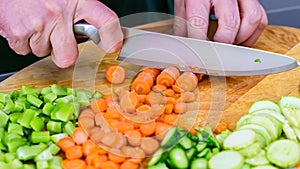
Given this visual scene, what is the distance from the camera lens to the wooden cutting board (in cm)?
170

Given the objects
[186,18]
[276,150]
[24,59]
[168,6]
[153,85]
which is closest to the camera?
[276,150]

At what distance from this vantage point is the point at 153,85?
5.92 feet

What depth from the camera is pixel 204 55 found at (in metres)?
1.81

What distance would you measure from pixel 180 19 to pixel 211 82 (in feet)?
1.25

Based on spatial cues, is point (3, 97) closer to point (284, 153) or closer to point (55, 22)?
point (55, 22)

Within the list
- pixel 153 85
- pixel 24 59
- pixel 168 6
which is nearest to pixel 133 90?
pixel 153 85

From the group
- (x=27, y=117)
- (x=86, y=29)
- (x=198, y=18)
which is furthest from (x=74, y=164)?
(x=198, y=18)

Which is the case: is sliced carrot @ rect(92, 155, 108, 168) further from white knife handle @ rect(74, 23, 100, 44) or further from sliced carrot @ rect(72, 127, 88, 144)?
white knife handle @ rect(74, 23, 100, 44)

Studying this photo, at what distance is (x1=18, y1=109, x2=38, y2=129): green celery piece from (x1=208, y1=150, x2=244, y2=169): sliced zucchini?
1.88 ft

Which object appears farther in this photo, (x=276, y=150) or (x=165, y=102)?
(x=165, y=102)

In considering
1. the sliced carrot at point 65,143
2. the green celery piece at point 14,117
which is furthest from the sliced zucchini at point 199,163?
the green celery piece at point 14,117

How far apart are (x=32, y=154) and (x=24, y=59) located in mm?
897

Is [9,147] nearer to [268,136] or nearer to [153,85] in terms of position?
[153,85]

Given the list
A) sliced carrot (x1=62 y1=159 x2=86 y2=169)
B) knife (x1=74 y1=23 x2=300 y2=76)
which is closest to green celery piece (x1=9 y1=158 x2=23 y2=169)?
sliced carrot (x1=62 y1=159 x2=86 y2=169)
